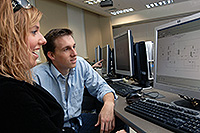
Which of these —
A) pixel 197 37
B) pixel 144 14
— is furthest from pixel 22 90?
pixel 144 14

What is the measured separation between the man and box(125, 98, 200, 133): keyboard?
38cm

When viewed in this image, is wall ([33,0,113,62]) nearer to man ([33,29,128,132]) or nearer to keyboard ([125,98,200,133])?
man ([33,29,128,132])

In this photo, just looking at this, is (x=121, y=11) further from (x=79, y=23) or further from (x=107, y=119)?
(x=107, y=119)

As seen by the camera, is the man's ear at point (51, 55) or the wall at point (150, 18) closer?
the man's ear at point (51, 55)

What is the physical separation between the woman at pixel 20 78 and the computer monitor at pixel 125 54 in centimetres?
89

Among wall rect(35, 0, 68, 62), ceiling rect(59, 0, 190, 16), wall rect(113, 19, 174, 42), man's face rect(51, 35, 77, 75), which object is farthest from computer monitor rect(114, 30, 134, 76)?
wall rect(113, 19, 174, 42)

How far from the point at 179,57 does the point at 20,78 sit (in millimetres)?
870

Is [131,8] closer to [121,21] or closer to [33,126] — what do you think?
[121,21]

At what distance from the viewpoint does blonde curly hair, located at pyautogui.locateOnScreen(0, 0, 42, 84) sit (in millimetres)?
600

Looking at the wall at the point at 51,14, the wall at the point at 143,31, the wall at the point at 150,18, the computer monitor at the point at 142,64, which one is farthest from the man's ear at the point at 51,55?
the wall at the point at 143,31

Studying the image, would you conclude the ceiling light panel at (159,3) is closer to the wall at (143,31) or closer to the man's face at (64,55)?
the wall at (143,31)

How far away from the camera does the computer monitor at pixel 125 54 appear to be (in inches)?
57.4

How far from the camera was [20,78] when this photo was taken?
2.09ft

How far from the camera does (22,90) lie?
1.80 feet
